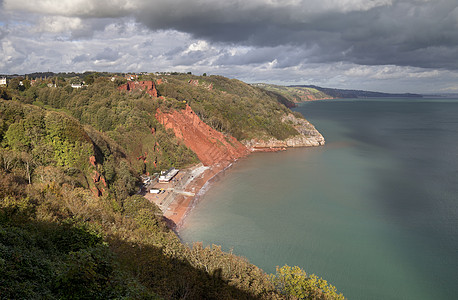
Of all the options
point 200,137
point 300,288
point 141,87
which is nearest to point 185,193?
point 200,137

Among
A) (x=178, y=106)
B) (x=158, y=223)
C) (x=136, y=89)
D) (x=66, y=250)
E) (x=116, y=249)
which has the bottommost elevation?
(x=158, y=223)

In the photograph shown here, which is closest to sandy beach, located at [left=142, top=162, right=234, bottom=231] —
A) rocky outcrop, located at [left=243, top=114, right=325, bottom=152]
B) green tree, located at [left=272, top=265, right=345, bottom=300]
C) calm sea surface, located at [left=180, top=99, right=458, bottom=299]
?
calm sea surface, located at [left=180, top=99, right=458, bottom=299]

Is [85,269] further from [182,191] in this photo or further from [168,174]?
[168,174]

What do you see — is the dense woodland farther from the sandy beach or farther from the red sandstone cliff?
the red sandstone cliff

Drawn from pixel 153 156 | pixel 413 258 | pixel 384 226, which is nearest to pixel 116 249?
pixel 413 258

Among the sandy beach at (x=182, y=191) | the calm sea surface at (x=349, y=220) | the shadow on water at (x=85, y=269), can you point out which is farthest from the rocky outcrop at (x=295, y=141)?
the shadow on water at (x=85, y=269)

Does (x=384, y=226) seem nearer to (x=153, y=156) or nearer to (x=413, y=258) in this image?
(x=413, y=258)

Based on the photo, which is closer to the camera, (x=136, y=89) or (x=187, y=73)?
(x=136, y=89)

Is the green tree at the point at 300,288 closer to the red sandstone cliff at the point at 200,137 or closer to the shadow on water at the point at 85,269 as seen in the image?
the shadow on water at the point at 85,269
